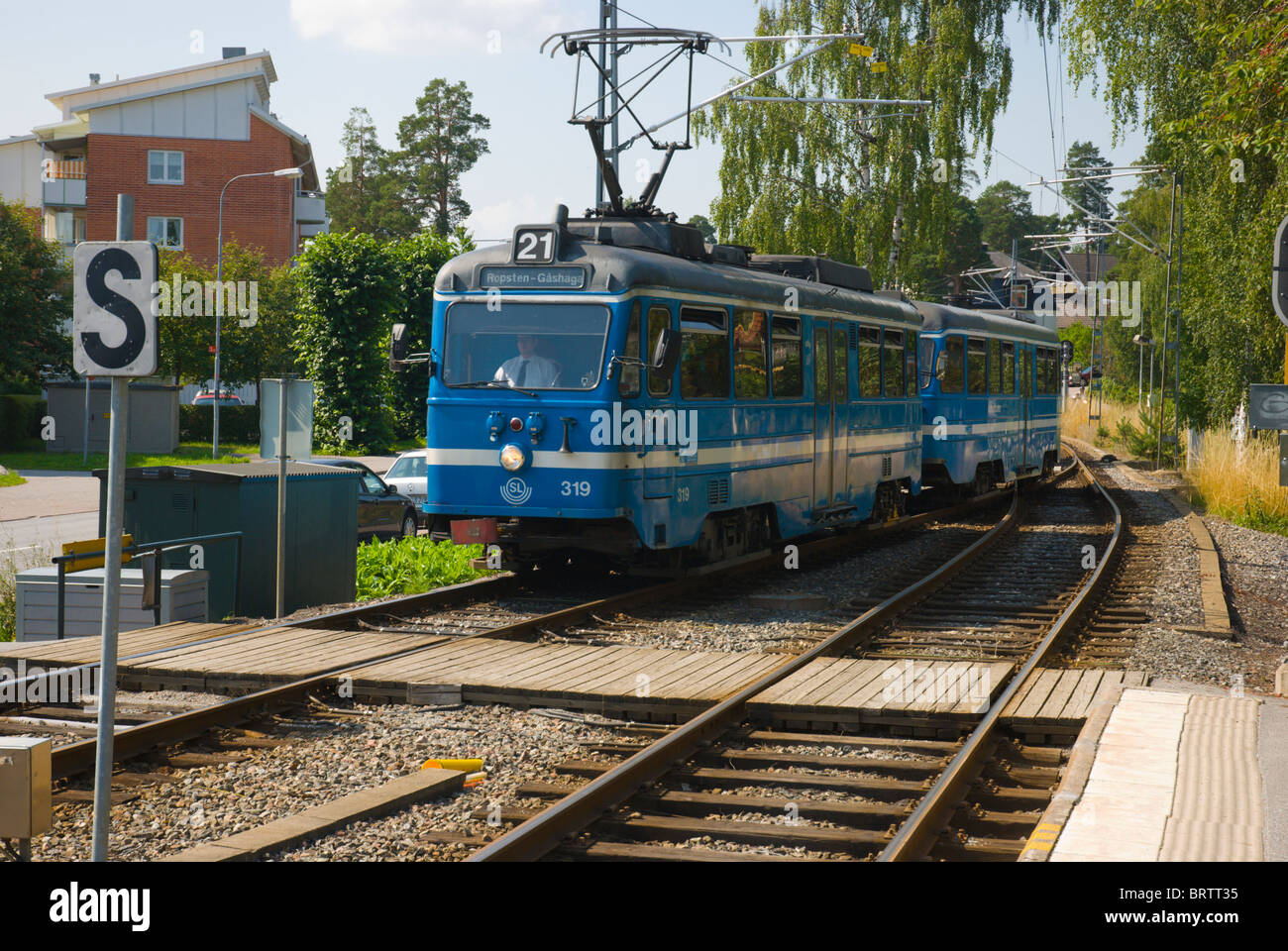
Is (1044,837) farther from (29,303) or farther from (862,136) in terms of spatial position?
(29,303)

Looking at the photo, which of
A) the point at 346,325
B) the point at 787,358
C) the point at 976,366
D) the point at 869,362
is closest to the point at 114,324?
the point at 787,358

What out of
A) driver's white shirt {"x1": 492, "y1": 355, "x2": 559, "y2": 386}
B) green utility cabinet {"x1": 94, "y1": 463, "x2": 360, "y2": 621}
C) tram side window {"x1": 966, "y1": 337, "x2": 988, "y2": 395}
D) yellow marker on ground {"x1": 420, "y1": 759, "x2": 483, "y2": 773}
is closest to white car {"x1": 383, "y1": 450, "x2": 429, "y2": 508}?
green utility cabinet {"x1": 94, "y1": 463, "x2": 360, "y2": 621}

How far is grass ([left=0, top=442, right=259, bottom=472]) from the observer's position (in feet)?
122

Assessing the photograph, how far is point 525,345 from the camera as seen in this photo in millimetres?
12820

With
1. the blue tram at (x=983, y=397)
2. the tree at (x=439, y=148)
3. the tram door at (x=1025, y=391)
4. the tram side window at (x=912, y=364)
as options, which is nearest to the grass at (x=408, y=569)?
the tram side window at (x=912, y=364)

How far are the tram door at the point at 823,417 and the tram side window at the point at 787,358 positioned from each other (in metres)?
0.54

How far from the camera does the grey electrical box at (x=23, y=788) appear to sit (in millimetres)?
5207

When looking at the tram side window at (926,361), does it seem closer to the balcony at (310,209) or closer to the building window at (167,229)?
the building window at (167,229)

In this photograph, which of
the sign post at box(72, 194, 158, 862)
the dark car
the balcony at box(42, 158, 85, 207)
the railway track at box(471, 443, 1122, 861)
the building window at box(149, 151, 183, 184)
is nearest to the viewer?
the sign post at box(72, 194, 158, 862)

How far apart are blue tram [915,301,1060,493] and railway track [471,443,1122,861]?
14.3m

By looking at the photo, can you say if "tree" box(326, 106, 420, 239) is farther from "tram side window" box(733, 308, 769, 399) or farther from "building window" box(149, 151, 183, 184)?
"tram side window" box(733, 308, 769, 399)

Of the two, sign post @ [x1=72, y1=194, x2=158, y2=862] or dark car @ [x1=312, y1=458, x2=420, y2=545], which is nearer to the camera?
sign post @ [x1=72, y1=194, x2=158, y2=862]

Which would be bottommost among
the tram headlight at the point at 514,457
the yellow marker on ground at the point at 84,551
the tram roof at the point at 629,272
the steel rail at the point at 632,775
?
the steel rail at the point at 632,775

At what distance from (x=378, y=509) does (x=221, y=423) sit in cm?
3028
